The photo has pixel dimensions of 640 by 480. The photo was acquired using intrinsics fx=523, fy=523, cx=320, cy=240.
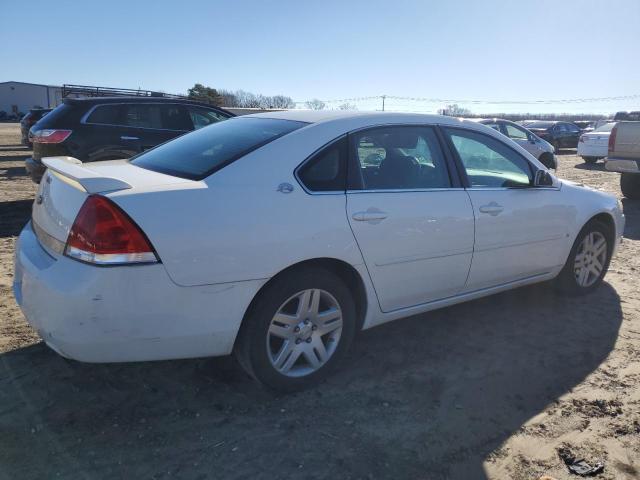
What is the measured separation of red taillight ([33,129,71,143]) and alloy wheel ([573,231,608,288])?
21.7 ft

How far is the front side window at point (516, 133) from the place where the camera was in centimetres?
1433

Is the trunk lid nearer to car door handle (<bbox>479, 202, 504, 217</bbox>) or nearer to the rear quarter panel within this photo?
the rear quarter panel

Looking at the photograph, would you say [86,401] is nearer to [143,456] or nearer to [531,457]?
[143,456]

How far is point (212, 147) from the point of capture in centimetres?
321

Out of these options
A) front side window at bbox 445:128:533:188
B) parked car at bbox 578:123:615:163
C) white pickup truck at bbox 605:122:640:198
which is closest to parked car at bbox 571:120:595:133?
parked car at bbox 578:123:615:163

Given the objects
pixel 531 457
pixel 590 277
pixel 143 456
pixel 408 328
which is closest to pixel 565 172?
pixel 590 277

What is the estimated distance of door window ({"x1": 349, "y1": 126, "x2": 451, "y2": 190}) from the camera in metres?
3.23

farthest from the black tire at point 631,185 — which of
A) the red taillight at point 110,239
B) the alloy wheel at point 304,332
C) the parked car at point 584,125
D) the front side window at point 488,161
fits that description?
the parked car at point 584,125

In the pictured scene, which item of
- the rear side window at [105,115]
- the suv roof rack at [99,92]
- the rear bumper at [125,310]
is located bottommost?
the rear bumper at [125,310]

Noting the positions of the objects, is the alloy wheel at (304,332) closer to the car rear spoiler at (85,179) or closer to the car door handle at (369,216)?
the car door handle at (369,216)

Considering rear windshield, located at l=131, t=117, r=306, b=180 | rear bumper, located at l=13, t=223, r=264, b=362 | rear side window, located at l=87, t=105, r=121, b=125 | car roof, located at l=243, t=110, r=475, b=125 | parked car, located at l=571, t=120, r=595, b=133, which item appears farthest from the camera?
parked car, located at l=571, t=120, r=595, b=133

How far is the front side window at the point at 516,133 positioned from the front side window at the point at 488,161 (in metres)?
11.0

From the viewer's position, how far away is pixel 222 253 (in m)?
2.56

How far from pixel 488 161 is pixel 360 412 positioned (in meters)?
2.18
